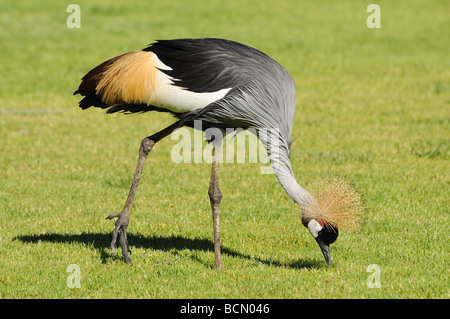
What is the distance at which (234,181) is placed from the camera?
329 inches

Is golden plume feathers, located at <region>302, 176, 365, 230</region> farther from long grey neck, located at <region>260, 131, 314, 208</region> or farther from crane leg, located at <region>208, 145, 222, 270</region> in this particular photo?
crane leg, located at <region>208, 145, 222, 270</region>

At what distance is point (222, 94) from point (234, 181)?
3144mm

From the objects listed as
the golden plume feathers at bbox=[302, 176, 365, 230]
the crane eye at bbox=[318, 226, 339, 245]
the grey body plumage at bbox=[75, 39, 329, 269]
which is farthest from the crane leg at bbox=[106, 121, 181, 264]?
the crane eye at bbox=[318, 226, 339, 245]

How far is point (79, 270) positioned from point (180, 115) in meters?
1.53

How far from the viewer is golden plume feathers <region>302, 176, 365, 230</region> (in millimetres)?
5254

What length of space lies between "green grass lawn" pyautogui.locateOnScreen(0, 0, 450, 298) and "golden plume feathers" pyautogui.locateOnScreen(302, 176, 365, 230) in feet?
1.65

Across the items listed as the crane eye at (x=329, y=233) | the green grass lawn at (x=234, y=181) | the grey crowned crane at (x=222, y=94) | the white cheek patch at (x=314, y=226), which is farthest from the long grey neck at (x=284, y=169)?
the green grass lawn at (x=234, y=181)

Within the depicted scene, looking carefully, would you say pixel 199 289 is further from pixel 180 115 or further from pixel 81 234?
pixel 81 234

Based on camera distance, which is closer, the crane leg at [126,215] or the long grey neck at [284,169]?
the long grey neck at [284,169]

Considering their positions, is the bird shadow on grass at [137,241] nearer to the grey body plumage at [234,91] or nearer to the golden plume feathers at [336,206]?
the grey body plumage at [234,91]

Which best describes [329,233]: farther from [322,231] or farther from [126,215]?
[126,215]

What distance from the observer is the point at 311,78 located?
46.5ft

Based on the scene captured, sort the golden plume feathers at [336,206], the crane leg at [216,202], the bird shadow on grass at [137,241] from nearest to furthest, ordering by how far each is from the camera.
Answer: the golden plume feathers at [336,206], the crane leg at [216,202], the bird shadow on grass at [137,241]

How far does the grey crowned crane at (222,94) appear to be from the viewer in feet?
17.4
